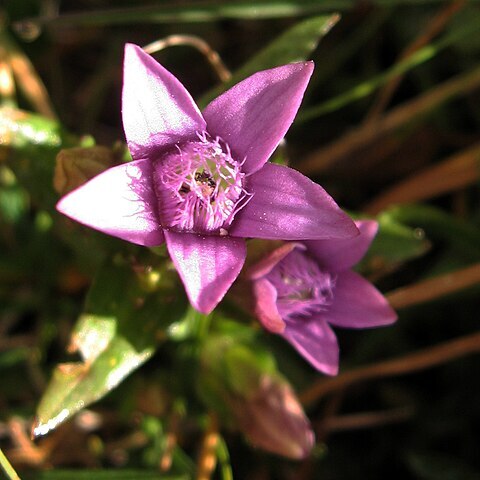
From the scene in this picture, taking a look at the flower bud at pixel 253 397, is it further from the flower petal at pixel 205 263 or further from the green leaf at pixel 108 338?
the flower petal at pixel 205 263

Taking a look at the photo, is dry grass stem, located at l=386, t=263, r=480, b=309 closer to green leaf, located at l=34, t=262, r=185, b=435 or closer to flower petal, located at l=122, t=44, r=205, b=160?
green leaf, located at l=34, t=262, r=185, b=435

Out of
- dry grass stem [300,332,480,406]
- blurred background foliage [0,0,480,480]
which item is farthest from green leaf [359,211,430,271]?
dry grass stem [300,332,480,406]

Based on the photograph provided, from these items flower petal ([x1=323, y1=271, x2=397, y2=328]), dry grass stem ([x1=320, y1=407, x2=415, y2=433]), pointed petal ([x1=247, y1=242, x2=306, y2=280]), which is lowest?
dry grass stem ([x1=320, y1=407, x2=415, y2=433])

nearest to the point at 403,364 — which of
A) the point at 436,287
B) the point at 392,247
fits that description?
the point at 436,287

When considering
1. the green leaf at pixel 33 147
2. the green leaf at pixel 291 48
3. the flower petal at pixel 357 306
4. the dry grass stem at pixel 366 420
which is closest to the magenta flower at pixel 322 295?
the flower petal at pixel 357 306

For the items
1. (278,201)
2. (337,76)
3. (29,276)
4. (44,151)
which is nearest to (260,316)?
(278,201)

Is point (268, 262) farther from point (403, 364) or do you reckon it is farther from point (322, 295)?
point (403, 364)
